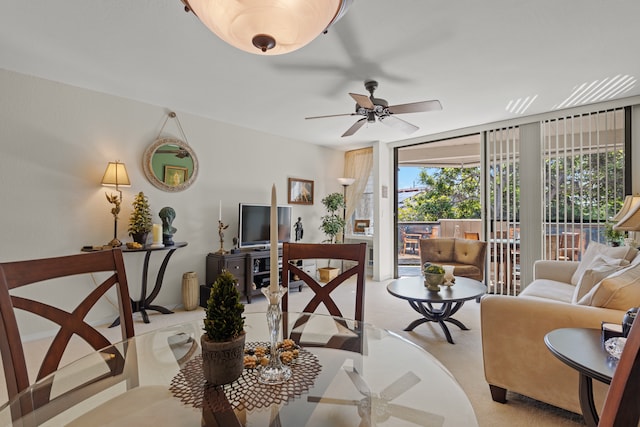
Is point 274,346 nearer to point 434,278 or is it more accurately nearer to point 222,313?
point 222,313

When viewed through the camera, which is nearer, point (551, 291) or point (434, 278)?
point (551, 291)

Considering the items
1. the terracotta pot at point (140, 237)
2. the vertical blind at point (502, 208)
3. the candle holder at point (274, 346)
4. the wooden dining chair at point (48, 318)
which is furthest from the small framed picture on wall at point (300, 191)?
the candle holder at point (274, 346)

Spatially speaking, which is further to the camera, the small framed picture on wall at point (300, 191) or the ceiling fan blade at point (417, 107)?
the small framed picture on wall at point (300, 191)

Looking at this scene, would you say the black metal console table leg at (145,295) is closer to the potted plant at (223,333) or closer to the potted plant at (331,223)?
the potted plant at (331,223)

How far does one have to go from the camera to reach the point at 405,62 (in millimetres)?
2643

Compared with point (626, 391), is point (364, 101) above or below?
above

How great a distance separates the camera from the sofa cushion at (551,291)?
8.22 feet

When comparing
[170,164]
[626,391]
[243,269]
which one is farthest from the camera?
[243,269]

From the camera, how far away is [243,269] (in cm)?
407

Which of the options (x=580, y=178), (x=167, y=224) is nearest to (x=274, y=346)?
(x=167, y=224)

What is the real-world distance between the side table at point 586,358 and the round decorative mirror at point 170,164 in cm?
381

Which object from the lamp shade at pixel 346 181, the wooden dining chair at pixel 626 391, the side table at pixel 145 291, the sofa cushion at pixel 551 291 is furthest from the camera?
the lamp shade at pixel 346 181

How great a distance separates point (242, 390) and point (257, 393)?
0.14 feet

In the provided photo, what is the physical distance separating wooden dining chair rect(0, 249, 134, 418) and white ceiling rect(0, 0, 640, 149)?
5.36 feet
